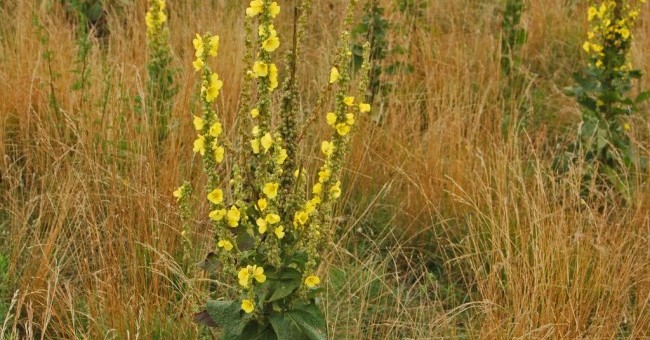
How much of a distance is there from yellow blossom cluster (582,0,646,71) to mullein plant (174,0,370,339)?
1857 mm

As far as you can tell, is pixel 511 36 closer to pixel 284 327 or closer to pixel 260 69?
pixel 260 69

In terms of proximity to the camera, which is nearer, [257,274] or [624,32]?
[257,274]

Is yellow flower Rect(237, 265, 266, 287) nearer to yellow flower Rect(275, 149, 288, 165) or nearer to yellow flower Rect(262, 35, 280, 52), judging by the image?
yellow flower Rect(275, 149, 288, 165)

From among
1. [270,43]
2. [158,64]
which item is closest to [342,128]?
[270,43]

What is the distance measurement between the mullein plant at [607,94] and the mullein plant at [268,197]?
1.81 meters

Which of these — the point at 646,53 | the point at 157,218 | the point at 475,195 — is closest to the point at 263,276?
the point at 157,218

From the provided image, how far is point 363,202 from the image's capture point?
3.50m

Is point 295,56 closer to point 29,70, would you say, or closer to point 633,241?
point 633,241

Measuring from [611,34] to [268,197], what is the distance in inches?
88.3

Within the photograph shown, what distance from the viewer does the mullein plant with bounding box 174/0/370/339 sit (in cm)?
208

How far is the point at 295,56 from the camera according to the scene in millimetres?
2156

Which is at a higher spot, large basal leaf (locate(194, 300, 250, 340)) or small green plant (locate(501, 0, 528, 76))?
small green plant (locate(501, 0, 528, 76))

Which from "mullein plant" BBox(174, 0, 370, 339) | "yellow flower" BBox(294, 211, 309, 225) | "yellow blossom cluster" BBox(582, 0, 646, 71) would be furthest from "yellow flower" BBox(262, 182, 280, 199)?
"yellow blossom cluster" BBox(582, 0, 646, 71)

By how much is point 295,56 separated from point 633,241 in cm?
169
